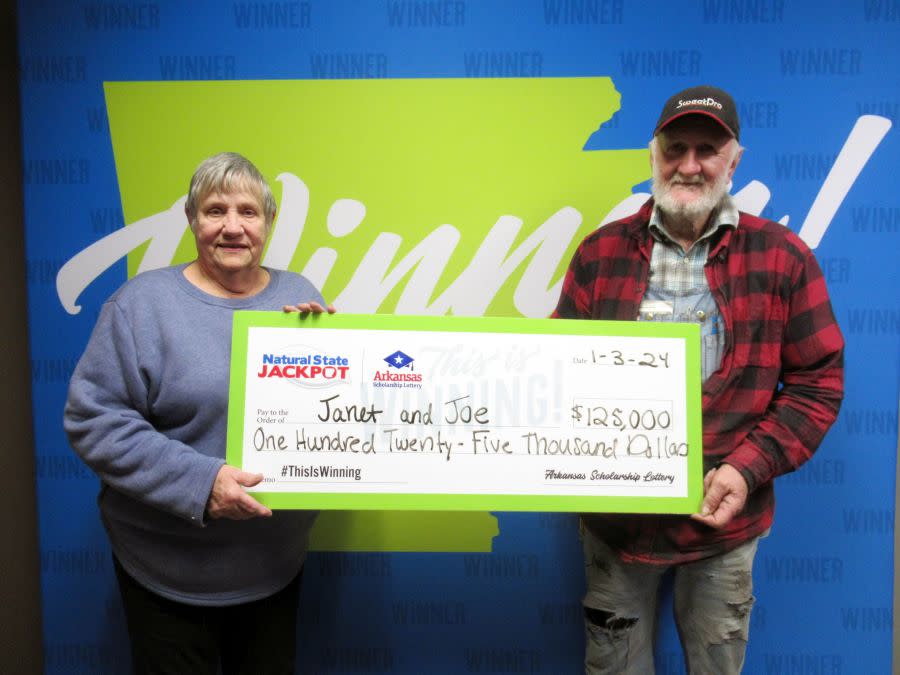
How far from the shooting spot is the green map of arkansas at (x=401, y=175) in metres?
1.73

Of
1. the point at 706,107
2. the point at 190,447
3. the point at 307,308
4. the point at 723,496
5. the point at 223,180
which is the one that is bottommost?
the point at 723,496

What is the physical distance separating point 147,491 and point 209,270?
0.48 meters

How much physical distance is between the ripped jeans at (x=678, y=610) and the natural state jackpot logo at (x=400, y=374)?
2.21 ft

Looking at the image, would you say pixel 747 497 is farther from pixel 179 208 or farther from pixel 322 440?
pixel 179 208

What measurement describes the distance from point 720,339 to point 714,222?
0.28m

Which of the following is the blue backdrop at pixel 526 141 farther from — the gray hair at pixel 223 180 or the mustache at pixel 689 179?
the gray hair at pixel 223 180

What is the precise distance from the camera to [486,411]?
126 centimetres

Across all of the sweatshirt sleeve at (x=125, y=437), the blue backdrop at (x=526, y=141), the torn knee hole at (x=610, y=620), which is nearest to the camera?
the sweatshirt sleeve at (x=125, y=437)

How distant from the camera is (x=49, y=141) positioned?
5.81 ft

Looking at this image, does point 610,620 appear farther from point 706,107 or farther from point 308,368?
point 706,107

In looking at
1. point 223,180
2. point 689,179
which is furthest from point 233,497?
point 689,179

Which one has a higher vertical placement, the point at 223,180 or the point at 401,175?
the point at 401,175

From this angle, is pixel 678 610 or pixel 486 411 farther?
pixel 678 610

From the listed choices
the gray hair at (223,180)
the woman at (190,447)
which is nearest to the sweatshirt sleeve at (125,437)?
the woman at (190,447)
